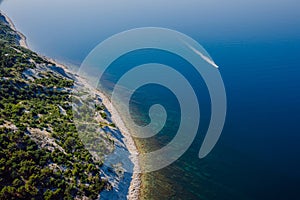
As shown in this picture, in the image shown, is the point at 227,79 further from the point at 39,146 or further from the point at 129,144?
the point at 39,146

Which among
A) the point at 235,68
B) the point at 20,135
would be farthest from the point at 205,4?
the point at 20,135

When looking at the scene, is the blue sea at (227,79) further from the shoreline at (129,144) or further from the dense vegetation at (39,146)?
the dense vegetation at (39,146)

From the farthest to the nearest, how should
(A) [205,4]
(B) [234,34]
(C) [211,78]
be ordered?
(A) [205,4] < (B) [234,34] < (C) [211,78]

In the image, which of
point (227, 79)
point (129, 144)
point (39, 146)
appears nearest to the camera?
point (39, 146)

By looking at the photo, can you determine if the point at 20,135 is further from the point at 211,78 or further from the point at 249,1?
the point at 249,1

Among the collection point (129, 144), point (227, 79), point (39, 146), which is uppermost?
point (227, 79)

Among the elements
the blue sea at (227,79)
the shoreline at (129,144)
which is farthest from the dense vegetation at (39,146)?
the blue sea at (227,79)

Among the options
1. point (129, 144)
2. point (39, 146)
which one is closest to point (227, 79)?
point (129, 144)
